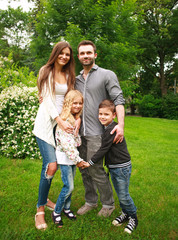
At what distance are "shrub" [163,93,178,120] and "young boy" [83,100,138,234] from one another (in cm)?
2072

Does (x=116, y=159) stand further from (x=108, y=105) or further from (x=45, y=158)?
(x=45, y=158)

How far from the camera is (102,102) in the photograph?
8.43ft

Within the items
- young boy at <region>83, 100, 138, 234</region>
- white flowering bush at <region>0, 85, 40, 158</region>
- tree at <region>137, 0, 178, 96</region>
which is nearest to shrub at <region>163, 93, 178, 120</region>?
tree at <region>137, 0, 178, 96</region>

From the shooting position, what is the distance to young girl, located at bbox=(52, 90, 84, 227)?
2.43 meters

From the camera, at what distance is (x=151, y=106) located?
921 inches

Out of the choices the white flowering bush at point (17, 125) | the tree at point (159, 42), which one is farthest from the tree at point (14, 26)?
the white flowering bush at point (17, 125)

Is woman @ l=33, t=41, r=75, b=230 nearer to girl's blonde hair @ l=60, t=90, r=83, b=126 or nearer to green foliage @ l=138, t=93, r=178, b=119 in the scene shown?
girl's blonde hair @ l=60, t=90, r=83, b=126

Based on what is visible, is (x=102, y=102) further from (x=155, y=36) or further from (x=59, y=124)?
(x=155, y=36)

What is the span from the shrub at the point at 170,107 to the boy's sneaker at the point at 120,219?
20.5m

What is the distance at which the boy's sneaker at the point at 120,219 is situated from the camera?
2.65 meters

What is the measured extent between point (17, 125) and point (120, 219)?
348cm

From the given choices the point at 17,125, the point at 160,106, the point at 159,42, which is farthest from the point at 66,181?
the point at 159,42

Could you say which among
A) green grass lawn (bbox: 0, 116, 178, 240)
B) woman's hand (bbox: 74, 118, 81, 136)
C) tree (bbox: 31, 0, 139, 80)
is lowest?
green grass lawn (bbox: 0, 116, 178, 240)

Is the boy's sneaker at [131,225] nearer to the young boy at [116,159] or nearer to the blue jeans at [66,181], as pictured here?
the young boy at [116,159]
